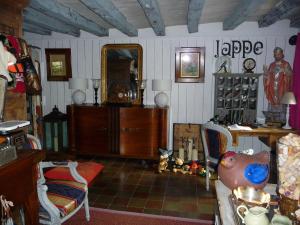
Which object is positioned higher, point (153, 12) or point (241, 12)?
point (241, 12)

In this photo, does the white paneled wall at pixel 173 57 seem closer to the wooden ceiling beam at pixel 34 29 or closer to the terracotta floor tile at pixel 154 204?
the wooden ceiling beam at pixel 34 29

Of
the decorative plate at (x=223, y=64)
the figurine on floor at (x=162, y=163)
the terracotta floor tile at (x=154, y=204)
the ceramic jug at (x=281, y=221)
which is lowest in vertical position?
the terracotta floor tile at (x=154, y=204)

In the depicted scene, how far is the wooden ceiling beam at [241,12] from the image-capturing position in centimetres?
305

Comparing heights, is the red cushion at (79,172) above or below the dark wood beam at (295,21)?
below

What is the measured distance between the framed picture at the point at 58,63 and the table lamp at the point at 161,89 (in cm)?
194

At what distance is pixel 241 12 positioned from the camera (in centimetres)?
344

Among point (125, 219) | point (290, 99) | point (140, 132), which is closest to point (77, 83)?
point (140, 132)

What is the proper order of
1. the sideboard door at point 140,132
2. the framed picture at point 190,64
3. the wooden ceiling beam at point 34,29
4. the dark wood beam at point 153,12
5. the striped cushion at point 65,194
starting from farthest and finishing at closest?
the framed picture at point 190,64 < the sideboard door at point 140,132 < the wooden ceiling beam at point 34,29 < the dark wood beam at point 153,12 < the striped cushion at point 65,194

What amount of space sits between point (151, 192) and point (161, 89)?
6.19 feet

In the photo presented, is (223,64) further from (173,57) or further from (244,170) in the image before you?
(244,170)

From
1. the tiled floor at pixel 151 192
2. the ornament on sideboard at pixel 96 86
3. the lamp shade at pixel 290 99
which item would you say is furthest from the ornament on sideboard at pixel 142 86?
A: the lamp shade at pixel 290 99

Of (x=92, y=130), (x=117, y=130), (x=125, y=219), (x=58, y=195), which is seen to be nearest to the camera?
(x=58, y=195)

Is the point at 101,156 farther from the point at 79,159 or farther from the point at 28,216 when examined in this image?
the point at 28,216

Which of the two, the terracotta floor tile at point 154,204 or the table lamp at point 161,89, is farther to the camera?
the table lamp at point 161,89
